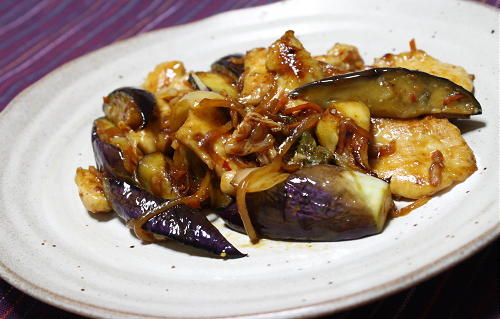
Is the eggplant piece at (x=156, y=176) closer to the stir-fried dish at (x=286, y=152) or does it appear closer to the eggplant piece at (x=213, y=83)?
the stir-fried dish at (x=286, y=152)

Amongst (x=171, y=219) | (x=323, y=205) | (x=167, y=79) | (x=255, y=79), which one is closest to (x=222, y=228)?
(x=171, y=219)

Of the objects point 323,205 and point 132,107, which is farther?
point 132,107

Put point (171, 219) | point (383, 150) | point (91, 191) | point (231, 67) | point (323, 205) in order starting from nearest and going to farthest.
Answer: point (323, 205) < point (171, 219) < point (383, 150) < point (91, 191) < point (231, 67)

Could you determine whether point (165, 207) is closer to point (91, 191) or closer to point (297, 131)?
point (91, 191)

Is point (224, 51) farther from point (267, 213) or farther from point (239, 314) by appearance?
point (239, 314)

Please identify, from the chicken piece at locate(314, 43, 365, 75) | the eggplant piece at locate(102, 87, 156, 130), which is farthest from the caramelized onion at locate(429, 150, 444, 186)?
the eggplant piece at locate(102, 87, 156, 130)

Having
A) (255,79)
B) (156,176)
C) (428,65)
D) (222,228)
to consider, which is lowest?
(222,228)

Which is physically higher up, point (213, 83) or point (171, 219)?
point (213, 83)

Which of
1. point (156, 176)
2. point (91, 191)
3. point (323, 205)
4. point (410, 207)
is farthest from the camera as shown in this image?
point (91, 191)
